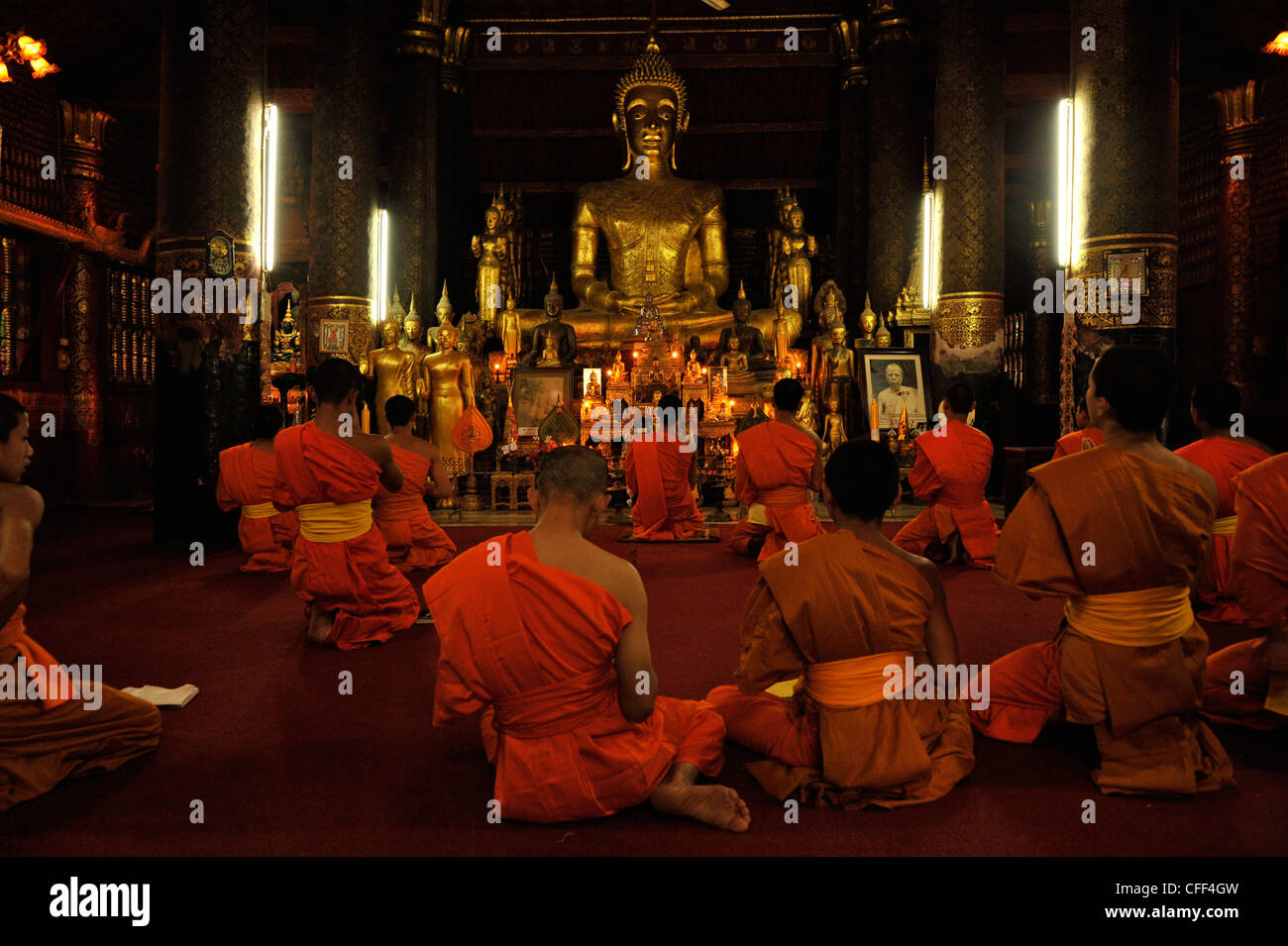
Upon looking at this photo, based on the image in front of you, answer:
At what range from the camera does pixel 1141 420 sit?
8.54 ft

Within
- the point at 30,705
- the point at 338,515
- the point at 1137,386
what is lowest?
the point at 30,705

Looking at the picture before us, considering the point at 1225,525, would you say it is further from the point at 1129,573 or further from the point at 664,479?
the point at 664,479

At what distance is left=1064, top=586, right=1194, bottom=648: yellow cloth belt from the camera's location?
101 inches

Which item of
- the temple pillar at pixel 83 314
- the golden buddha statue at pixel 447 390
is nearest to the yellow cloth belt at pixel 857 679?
the golden buddha statue at pixel 447 390

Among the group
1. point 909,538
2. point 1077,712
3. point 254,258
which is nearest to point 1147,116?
point 909,538

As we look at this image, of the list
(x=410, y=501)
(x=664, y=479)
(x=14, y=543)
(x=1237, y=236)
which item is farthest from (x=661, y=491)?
(x=1237, y=236)

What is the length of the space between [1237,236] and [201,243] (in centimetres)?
1063

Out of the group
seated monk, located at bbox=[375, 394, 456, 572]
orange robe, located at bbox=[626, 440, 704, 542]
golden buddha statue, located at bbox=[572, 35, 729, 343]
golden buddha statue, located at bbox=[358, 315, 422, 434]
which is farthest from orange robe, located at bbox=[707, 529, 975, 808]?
golden buddha statue, located at bbox=[572, 35, 729, 343]

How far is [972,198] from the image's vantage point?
30.2 feet

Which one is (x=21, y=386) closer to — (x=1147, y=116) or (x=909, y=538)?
(x=909, y=538)

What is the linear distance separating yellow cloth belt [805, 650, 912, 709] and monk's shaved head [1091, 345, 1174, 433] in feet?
3.07

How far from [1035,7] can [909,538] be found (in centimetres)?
860

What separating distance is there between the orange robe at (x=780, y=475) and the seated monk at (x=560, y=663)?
380 centimetres
